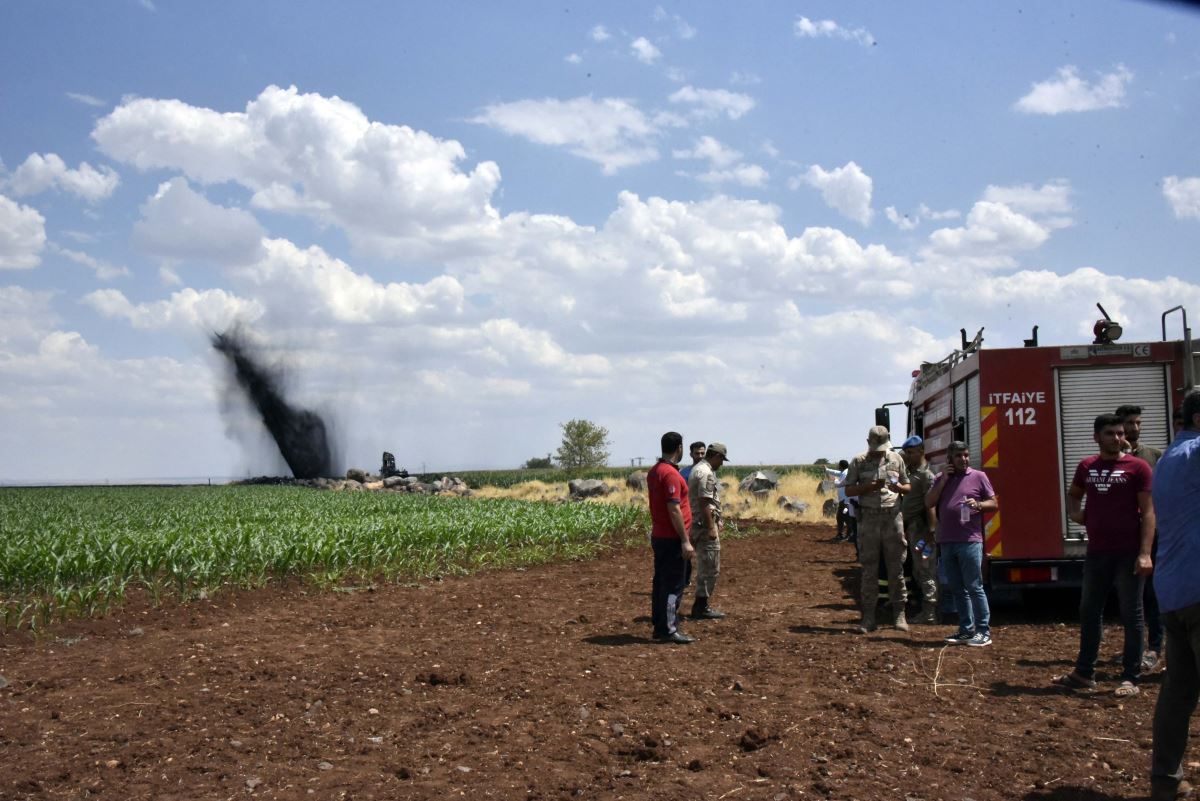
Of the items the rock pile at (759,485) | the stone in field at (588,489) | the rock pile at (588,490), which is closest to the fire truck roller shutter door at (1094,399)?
the rock pile at (759,485)

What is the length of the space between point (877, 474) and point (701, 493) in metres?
1.80

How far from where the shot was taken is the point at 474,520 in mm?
19938

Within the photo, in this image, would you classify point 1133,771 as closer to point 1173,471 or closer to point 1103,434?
point 1173,471

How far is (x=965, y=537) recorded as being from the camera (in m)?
8.93

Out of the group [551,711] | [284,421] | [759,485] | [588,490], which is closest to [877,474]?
[551,711]

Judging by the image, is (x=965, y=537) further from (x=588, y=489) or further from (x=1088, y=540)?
(x=588, y=489)

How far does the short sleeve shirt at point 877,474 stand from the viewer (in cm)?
977

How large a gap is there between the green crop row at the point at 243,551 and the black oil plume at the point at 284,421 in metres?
37.0

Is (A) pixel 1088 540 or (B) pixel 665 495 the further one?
(B) pixel 665 495

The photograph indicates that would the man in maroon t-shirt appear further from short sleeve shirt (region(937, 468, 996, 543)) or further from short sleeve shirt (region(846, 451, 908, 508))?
short sleeve shirt (region(846, 451, 908, 508))

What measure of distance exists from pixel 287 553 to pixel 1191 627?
11754 mm

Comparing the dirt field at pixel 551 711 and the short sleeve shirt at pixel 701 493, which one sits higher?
the short sleeve shirt at pixel 701 493

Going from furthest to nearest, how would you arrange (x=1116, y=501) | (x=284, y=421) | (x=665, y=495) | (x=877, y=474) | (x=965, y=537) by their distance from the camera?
(x=284, y=421) < (x=877, y=474) < (x=665, y=495) < (x=965, y=537) < (x=1116, y=501)

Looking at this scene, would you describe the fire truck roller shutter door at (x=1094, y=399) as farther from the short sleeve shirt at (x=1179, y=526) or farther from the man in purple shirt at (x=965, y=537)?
the short sleeve shirt at (x=1179, y=526)
